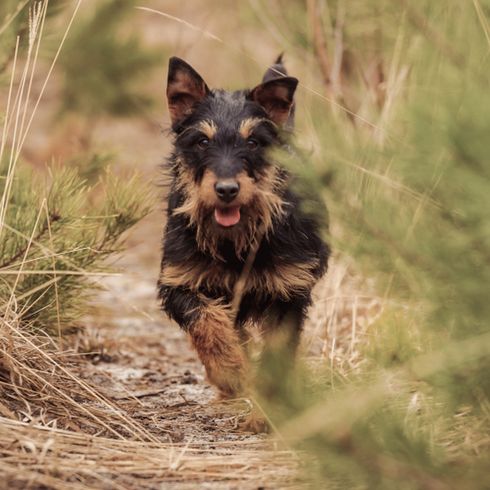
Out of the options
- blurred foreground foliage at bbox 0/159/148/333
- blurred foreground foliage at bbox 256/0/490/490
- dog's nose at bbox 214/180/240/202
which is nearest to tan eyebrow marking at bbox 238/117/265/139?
dog's nose at bbox 214/180/240/202

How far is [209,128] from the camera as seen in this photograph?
3.93m

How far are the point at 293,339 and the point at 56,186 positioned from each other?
1217 mm

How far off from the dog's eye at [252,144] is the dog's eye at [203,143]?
0.60 ft

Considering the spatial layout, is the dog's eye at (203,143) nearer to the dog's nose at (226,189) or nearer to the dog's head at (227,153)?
the dog's head at (227,153)

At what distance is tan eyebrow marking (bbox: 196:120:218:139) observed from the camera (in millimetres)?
3920

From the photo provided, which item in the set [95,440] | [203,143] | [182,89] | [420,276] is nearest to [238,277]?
[203,143]

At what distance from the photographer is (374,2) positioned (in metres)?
3.57

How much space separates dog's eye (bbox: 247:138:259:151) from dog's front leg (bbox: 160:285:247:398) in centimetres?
68

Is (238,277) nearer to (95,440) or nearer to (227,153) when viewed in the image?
(227,153)

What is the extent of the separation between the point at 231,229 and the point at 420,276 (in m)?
1.72

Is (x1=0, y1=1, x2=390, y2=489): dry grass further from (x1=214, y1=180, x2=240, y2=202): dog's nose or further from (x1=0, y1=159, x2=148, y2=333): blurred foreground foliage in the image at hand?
(x1=214, y1=180, x2=240, y2=202): dog's nose

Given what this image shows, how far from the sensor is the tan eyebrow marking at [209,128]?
12.9 ft

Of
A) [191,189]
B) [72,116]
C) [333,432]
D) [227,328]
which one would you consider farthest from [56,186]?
[72,116]

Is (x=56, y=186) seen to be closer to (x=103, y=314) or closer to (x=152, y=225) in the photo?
(x=103, y=314)
